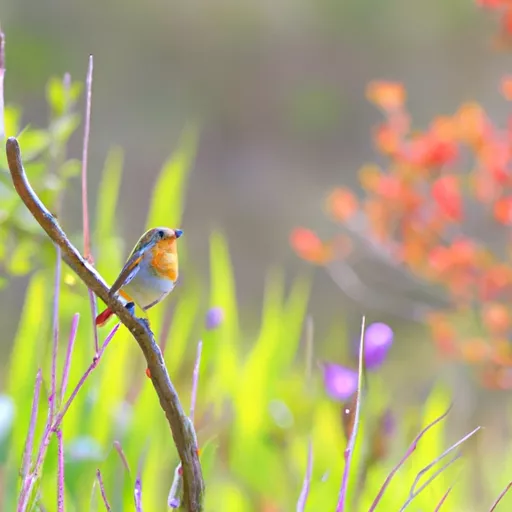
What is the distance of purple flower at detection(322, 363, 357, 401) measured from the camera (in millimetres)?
471

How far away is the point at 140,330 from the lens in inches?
9.6

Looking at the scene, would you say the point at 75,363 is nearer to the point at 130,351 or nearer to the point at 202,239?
the point at 130,351

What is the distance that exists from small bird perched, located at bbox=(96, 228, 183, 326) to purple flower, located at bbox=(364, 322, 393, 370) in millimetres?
119

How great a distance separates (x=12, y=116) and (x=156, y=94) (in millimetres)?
2712

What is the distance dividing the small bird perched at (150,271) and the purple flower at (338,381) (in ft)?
0.73

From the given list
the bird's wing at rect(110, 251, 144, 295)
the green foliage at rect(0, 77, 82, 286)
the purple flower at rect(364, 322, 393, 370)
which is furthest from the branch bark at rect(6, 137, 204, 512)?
the green foliage at rect(0, 77, 82, 286)

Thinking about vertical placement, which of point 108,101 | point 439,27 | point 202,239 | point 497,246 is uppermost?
point 108,101

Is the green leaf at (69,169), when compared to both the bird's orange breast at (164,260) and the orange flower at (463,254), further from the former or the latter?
the orange flower at (463,254)

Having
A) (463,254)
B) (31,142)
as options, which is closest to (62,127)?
(31,142)

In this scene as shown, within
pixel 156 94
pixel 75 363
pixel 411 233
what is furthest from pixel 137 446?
pixel 156 94

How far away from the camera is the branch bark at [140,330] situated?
0.23 m

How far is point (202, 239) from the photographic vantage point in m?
2.96

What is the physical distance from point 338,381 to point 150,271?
9.5 inches

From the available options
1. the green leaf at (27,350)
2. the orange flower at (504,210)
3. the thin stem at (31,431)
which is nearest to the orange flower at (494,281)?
the orange flower at (504,210)
